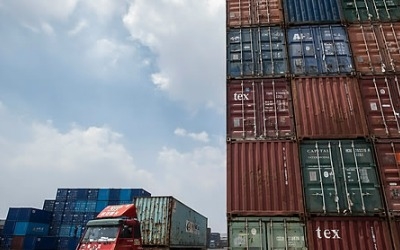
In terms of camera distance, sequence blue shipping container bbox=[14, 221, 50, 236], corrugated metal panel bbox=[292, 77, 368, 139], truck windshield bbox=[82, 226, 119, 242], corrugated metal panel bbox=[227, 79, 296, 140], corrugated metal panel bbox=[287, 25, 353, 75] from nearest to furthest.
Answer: truck windshield bbox=[82, 226, 119, 242] → corrugated metal panel bbox=[292, 77, 368, 139] → corrugated metal panel bbox=[227, 79, 296, 140] → corrugated metal panel bbox=[287, 25, 353, 75] → blue shipping container bbox=[14, 221, 50, 236]

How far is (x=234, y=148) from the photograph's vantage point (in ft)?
33.2

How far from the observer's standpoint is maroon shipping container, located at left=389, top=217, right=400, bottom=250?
26.5 feet

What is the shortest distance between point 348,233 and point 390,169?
2.68 metres

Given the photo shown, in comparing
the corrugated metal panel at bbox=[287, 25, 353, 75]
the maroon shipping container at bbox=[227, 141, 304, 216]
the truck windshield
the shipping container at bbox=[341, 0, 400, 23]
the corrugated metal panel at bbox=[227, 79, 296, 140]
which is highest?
the shipping container at bbox=[341, 0, 400, 23]

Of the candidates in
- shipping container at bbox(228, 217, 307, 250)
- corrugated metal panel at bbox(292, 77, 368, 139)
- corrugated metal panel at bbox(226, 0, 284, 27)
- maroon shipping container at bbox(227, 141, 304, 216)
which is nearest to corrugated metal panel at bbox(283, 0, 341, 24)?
corrugated metal panel at bbox(226, 0, 284, 27)

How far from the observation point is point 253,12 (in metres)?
13.5

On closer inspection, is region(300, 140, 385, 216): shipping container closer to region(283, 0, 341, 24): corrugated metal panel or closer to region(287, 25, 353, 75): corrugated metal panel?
region(287, 25, 353, 75): corrugated metal panel

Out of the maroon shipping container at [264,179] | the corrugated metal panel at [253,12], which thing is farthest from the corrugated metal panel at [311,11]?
the maroon shipping container at [264,179]

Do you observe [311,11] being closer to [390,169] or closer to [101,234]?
[390,169]

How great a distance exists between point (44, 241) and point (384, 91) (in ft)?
96.8

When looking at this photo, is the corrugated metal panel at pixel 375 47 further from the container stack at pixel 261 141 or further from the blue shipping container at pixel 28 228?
the blue shipping container at pixel 28 228

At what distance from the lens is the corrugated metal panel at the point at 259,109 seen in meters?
10.3

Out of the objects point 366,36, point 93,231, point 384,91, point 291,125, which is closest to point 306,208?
point 291,125

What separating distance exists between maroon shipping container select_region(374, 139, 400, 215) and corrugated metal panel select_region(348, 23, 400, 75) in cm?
321
